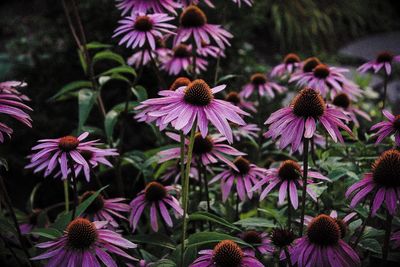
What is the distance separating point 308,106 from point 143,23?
76cm

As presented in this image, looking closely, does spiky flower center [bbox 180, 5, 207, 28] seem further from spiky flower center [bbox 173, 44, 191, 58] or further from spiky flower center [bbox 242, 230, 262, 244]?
spiky flower center [bbox 242, 230, 262, 244]

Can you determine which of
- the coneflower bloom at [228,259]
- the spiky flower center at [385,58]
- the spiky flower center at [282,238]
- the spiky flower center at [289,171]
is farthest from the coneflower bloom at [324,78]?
the coneflower bloom at [228,259]

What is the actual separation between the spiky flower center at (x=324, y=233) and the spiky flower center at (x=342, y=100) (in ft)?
3.31

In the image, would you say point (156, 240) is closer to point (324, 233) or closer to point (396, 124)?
point (324, 233)

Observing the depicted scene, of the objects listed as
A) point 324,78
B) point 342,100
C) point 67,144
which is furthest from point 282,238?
point 342,100

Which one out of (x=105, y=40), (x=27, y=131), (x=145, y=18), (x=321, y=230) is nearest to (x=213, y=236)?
(x=321, y=230)

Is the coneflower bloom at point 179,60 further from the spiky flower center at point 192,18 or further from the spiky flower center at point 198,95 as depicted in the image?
the spiky flower center at point 198,95

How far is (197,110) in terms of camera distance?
3.85 ft

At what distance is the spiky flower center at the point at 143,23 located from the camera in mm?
1719

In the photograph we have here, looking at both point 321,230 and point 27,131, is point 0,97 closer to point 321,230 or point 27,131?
point 321,230

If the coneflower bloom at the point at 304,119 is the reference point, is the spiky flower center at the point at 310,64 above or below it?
below

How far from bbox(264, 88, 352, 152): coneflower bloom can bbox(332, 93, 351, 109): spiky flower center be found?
878mm

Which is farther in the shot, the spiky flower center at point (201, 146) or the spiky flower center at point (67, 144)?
the spiky flower center at point (201, 146)

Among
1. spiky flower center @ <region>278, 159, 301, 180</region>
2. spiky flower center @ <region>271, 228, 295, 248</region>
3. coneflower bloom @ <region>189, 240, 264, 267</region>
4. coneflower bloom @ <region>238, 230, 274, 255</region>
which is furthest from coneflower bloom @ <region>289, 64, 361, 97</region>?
coneflower bloom @ <region>189, 240, 264, 267</region>
